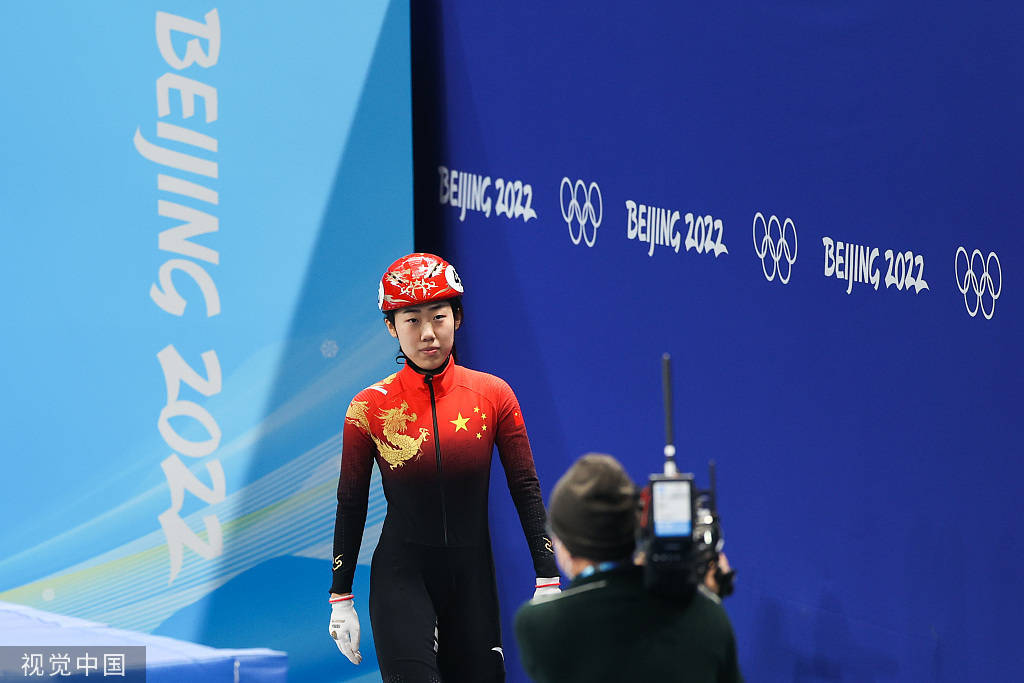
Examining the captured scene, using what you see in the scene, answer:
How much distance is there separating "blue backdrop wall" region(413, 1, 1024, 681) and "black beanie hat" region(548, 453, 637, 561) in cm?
154

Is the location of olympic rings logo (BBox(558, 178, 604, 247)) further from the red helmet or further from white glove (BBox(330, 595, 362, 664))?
white glove (BBox(330, 595, 362, 664))

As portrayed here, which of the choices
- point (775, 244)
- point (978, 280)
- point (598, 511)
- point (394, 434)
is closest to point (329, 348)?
point (394, 434)

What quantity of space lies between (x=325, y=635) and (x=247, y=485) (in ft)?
2.37

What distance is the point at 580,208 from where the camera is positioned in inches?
212

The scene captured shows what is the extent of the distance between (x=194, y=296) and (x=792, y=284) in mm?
2505

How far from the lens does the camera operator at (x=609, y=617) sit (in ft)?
7.80

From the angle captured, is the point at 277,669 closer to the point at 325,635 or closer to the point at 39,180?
the point at 325,635

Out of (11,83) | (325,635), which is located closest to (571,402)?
(325,635)

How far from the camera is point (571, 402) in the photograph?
216 inches

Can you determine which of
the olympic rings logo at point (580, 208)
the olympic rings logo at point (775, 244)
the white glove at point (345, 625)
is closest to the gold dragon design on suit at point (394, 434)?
the white glove at point (345, 625)

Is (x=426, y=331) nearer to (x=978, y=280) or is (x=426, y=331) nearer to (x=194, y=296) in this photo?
(x=978, y=280)

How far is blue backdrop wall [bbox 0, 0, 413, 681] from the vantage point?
5.34m

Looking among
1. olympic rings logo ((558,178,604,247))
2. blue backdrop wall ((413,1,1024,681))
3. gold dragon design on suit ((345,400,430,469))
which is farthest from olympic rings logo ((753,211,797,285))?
gold dragon design on suit ((345,400,430,469))

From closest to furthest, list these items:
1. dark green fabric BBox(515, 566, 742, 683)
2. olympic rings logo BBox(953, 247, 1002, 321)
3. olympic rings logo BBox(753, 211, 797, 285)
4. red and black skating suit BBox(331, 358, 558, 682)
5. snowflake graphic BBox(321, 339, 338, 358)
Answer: dark green fabric BBox(515, 566, 742, 683)
olympic rings logo BBox(953, 247, 1002, 321)
red and black skating suit BBox(331, 358, 558, 682)
olympic rings logo BBox(753, 211, 797, 285)
snowflake graphic BBox(321, 339, 338, 358)
